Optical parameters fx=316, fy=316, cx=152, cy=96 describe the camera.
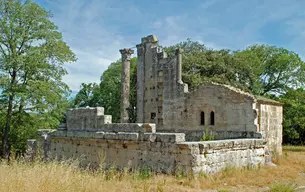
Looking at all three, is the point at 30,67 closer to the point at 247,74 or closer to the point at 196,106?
the point at 196,106

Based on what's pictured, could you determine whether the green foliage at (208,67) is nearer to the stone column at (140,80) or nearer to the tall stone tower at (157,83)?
the tall stone tower at (157,83)

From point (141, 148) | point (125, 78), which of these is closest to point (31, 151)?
point (141, 148)

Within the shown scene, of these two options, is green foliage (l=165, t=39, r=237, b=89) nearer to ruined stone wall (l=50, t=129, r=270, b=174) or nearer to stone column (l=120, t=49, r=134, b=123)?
stone column (l=120, t=49, r=134, b=123)

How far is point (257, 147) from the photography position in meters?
12.4

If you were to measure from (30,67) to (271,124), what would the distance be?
52.2 feet

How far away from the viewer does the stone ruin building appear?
10125 mm

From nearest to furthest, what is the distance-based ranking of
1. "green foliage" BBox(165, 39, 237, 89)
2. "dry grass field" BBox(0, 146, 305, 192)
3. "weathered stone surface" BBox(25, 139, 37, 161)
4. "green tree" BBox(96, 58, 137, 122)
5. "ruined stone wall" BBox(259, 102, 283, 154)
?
"dry grass field" BBox(0, 146, 305, 192) → "ruined stone wall" BBox(259, 102, 283, 154) → "weathered stone surface" BBox(25, 139, 37, 161) → "green foliage" BBox(165, 39, 237, 89) → "green tree" BBox(96, 58, 137, 122)

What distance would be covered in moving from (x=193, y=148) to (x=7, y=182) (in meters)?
5.08

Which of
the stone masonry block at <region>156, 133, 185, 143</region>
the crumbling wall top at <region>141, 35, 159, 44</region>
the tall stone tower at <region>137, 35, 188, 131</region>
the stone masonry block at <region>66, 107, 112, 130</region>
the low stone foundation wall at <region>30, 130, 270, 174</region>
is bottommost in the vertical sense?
the low stone foundation wall at <region>30, 130, 270, 174</region>

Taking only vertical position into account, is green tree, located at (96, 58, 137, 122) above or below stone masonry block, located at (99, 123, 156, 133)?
above

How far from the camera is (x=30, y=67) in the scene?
21594 mm

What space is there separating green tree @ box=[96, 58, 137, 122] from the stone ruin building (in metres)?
8.00

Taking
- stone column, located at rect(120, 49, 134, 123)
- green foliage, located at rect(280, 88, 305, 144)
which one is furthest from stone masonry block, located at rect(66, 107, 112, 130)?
green foliage, located at rect(280, 88, 305, 144)

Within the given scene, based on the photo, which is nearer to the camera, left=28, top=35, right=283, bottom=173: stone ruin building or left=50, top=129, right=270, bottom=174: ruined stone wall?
left=50, top=129, right=270, bottom=174: ruined stone wall
